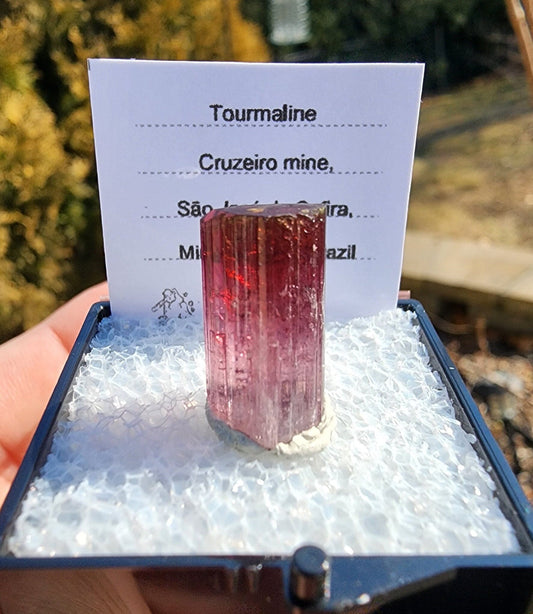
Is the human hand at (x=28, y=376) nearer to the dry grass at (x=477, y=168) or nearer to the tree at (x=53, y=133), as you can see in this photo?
the tree at (x=53, y=133)

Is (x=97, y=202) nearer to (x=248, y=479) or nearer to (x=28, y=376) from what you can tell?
(x=28, y=376)

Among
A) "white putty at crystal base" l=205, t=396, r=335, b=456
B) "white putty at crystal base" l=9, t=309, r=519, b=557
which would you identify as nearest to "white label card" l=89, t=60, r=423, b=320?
"white putty at crystal base" l=9, t=309, r=519, b=557

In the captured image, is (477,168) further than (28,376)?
Yes

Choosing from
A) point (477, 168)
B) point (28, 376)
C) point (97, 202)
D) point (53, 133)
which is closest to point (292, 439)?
point (28, 376)

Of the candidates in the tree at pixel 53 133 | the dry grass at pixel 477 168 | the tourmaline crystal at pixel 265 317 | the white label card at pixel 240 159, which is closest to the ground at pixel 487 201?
the dry grass at pixel 477 168

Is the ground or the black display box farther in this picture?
the ground

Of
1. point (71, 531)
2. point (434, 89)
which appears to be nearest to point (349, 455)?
point (71, 531)

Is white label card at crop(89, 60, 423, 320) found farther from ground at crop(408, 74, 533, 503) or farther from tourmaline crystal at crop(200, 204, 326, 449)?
ground at crop(408, 74, 533, 503)
